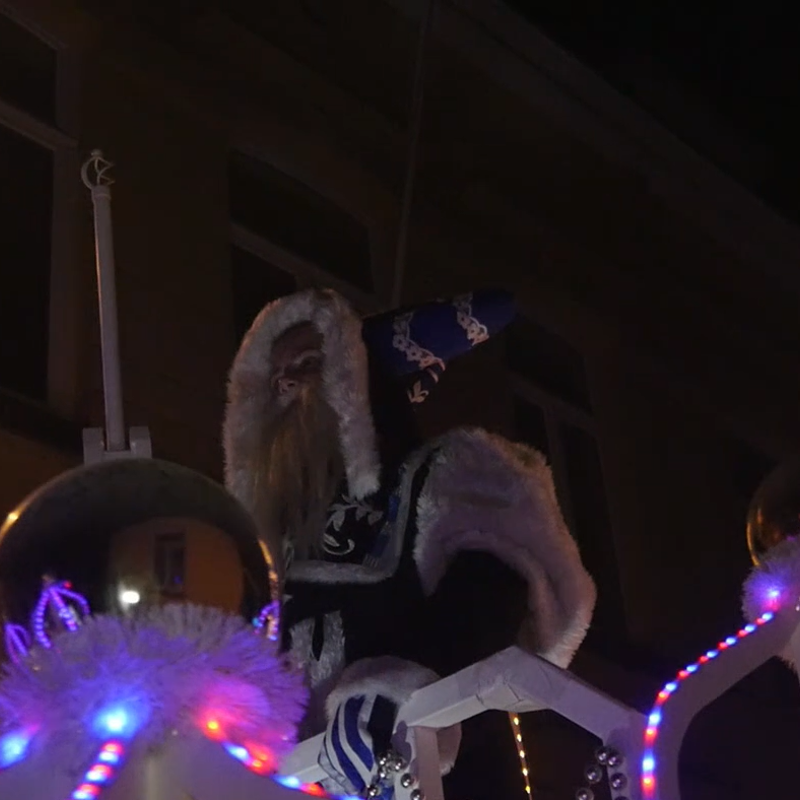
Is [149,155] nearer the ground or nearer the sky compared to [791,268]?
nearer the ground

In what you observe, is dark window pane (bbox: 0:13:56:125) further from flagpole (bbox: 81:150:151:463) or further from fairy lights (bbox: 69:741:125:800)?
fairy lights (bbox: 69:741:125:800)

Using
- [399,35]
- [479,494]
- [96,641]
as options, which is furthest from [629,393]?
[96,641]

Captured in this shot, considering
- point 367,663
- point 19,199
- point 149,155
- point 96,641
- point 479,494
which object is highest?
point 149,155

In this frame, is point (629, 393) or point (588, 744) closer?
point (588, 744)

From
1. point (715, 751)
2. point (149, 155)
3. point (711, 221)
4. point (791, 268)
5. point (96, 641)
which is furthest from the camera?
point (791, 268)

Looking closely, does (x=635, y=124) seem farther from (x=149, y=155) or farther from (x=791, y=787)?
(x=791, y=787)

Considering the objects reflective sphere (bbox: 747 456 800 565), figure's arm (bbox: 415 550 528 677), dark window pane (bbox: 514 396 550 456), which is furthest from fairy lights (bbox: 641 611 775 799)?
dark window pane (bbox: 514 396 550 456)

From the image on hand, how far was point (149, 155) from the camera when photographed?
2.82 metres

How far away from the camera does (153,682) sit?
731 millimetres

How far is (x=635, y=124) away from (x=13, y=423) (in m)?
2.37

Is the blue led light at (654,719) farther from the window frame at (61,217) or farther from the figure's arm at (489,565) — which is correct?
the window frame at (61,217)

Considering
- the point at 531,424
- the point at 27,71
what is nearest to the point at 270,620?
the point at 27,71

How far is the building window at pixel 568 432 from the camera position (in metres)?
3.79

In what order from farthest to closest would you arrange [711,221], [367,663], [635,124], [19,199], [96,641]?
1. [711,221]
2. [635,124]
3. [19,199]
4. [367,663]
5. [96,641]
